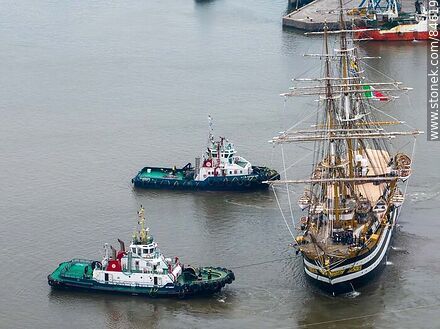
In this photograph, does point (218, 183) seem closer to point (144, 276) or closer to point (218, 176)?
point (218, 176)

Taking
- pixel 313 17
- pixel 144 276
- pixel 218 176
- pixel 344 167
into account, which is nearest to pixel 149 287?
pixel 144 276

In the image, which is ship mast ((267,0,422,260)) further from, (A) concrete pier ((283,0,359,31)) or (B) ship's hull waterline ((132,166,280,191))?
(A) concrete pier ((283,0,359,31))

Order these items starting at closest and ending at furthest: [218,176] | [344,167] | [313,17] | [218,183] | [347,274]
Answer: [347,274] < [344,167] < [218,183] < [218,176] < [313,17]

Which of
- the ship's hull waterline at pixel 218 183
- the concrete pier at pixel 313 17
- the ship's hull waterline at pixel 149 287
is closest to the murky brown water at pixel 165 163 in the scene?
the ship's hull waterline at pixel 149 287

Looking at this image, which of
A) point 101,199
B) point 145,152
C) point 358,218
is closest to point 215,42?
point 145,152

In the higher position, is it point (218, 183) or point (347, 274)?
point (218, 183)

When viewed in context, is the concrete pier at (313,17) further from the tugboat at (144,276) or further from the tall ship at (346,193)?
the tugboat at (144,276)

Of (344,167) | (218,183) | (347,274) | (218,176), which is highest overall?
(344,167)
